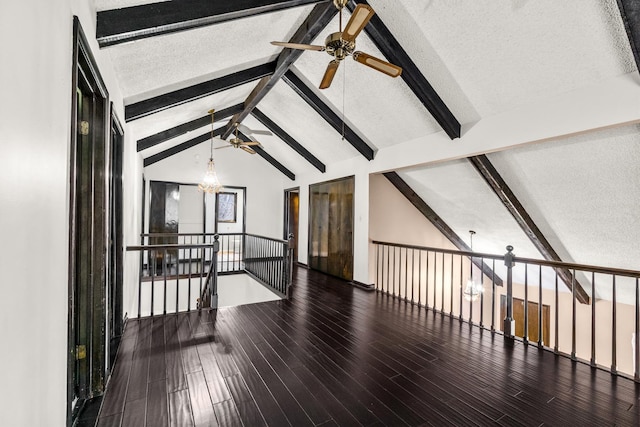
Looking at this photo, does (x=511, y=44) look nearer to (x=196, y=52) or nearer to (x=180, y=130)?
(x=196, y=52)

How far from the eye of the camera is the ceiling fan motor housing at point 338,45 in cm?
254

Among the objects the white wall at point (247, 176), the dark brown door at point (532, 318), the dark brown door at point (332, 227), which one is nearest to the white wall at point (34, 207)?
the dark brown door at point (332, 227)

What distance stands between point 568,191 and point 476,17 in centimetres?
254

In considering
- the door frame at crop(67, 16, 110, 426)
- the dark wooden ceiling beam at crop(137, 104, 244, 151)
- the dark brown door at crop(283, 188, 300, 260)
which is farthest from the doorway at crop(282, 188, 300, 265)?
the door frame at crop(67, 16, 110, 426)

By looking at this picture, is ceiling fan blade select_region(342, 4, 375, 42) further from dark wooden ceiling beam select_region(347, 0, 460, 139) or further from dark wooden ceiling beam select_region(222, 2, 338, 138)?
dark wooden ceiling beam select_region(347, 0, 460, 139)

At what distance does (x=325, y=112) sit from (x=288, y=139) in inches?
81.0

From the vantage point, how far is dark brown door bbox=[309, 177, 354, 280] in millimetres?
6379

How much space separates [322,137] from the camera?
6.23m

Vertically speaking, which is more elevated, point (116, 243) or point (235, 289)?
point (116, 243)

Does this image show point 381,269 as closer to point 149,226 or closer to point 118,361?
point 118,361

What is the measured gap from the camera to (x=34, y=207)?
109cm

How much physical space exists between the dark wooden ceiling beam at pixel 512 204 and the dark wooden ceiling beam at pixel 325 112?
196 cm

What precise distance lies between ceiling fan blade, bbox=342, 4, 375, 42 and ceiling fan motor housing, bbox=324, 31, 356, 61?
0.14 ft

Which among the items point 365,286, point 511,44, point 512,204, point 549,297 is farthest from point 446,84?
point 549,297
